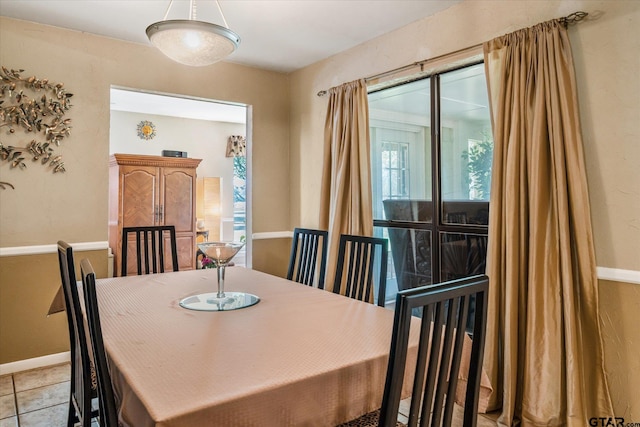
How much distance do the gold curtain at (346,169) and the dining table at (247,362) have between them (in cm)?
143

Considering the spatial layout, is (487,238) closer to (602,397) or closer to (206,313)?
(602,397)

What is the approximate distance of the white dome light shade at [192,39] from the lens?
5.81 feet

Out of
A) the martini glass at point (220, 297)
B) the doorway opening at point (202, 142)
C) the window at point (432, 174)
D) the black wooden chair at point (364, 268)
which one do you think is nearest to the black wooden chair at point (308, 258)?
the black wooden chair at point (364, 268)

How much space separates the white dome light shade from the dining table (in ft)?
3.88

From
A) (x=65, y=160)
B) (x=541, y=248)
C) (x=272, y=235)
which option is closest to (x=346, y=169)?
(x=272, y=235)

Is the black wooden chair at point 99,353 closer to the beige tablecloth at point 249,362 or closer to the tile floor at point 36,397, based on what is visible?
the beige tablecloth at point 249,362

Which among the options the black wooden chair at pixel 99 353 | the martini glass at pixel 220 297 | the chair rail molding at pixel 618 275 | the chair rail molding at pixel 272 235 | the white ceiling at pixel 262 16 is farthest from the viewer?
the chair rail molding at pixel 272 235

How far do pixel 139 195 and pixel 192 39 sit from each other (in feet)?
12.5

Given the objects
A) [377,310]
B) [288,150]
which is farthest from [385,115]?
[377,310]

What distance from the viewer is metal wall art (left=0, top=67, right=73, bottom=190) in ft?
9.09

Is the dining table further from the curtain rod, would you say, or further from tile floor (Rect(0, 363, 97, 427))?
the curtain rod

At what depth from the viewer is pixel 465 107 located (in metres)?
2.69

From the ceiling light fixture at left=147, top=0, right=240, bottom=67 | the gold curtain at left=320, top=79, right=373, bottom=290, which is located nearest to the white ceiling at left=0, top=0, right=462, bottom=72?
the gold curtain at left=320, top=79, right=373, bottom=290

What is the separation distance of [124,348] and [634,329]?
7.16ft
